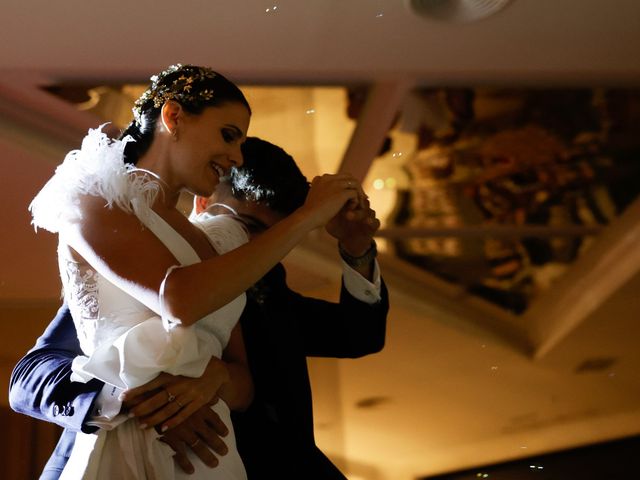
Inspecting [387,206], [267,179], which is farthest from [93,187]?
[387,206]

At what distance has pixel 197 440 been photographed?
98 cm

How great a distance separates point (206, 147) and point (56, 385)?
287 millimetres

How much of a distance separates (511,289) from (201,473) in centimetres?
254

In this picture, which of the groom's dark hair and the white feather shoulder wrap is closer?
the white feather shoulder wrap

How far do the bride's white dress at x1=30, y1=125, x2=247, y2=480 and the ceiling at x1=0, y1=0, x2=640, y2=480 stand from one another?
0.91m

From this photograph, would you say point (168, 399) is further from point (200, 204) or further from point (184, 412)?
point (200, 204)

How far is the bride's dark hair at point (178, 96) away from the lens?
3.44 ft

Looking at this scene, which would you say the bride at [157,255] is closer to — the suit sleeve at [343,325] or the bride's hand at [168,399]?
the bride's hand at [168,399]

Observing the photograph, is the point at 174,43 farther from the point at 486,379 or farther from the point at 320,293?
the point at 486,379

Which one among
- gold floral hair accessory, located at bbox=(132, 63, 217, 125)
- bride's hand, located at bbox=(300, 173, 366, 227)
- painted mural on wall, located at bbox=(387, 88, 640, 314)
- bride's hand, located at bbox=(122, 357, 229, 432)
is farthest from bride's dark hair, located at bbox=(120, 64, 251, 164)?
painted mural on wall, located at bbox=(387, 88, 640, 314)

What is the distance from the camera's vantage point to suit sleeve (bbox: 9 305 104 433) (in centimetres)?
96

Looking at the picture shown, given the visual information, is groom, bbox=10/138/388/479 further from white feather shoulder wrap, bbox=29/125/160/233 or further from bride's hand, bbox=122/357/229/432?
white feather shoulder wrap, bbox=29/125/160/233

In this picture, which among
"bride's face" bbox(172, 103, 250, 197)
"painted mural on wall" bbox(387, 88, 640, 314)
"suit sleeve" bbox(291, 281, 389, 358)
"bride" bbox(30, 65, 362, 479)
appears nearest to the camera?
"bride" bbox(30, 65, 362, 479)

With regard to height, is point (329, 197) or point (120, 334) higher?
point (329, 197)
